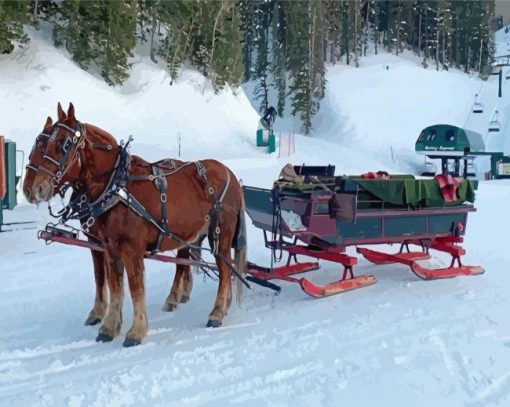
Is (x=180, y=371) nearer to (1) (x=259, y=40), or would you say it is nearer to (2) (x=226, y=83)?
(2) (x=226, y=83)

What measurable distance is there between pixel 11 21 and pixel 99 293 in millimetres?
19637

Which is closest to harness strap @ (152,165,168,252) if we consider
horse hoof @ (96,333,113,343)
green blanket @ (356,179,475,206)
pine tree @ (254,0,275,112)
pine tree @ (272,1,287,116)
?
horse hoof @ (96,333,113,343)

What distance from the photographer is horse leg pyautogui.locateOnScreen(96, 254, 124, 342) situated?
5.33 meters

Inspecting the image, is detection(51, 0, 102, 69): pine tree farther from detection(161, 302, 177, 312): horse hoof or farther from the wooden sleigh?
detection(161, 302, 177, 312): horse hoof

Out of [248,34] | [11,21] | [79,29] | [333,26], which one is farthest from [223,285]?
[248,34]

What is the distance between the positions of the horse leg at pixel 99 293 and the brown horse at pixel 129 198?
0.23 m

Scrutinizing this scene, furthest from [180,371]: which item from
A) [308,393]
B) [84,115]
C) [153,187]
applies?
[84,115]

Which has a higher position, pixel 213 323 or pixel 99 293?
pixel 99 293

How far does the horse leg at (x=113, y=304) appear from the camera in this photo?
17.5 ft

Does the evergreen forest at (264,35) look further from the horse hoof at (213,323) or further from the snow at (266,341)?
the horse hoof at (213,323)

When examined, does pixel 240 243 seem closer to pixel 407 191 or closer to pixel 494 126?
pixel 407 191

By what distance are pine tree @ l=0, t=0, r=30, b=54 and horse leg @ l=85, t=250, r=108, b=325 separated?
17.9 meters

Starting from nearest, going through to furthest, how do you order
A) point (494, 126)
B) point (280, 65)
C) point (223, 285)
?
point (223, 285), point (494, 126), point (280, 65)

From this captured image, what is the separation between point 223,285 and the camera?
6.11 meters
